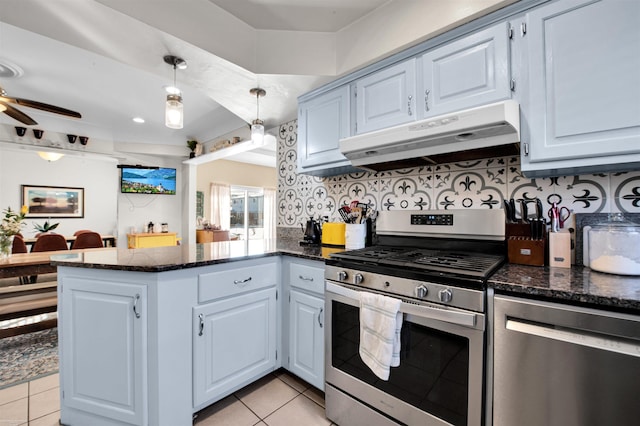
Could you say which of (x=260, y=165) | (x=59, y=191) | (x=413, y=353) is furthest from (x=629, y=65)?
(x=59, y=191)

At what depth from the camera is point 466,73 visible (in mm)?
1363

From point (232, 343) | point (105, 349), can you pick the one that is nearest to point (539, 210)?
point (232, 343)

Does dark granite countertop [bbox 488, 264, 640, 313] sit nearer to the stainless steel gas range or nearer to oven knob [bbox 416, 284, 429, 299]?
the stainless steel gas range

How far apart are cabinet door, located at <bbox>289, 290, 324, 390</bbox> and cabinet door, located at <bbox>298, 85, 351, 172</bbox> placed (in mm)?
966

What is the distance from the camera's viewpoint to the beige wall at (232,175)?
6.38 m

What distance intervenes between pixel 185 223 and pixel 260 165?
9.71ft

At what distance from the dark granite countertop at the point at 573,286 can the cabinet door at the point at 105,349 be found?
1543mm

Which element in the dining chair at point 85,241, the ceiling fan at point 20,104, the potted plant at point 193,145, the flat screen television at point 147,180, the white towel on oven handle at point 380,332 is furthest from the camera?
the flat screen television at point 147,180

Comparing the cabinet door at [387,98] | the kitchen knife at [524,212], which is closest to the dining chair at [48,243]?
the cabinet door at [387,98]

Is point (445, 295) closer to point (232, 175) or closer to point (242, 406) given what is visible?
point (242, 406)

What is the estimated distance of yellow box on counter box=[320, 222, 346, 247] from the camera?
200 cm

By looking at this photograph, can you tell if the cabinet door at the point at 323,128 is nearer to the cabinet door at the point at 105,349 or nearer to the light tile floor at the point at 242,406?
the cabinet door at the point at 105,349

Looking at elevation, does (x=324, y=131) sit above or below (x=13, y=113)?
below

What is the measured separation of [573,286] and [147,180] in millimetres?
5589
